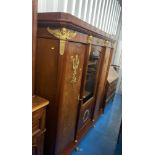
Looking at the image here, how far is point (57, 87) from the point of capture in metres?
1.30

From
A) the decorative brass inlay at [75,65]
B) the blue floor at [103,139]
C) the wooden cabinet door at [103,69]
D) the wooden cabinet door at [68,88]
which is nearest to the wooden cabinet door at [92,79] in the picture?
the wooden cabinet door at [103,69]

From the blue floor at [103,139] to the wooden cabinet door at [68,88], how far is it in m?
0.50

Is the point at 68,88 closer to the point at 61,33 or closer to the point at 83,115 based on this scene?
the point at 61,33

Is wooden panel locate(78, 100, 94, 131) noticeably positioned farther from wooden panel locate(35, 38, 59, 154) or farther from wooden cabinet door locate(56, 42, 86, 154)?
wooden panel locate(35, 38, 59, 154)

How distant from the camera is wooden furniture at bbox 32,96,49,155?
3.70 feet

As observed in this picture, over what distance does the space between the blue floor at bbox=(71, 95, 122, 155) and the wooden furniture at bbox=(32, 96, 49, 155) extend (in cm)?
91

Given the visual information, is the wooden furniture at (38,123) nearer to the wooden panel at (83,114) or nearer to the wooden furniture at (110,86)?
the wooden panel at (83,114)

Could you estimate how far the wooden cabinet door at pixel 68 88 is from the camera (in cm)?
126

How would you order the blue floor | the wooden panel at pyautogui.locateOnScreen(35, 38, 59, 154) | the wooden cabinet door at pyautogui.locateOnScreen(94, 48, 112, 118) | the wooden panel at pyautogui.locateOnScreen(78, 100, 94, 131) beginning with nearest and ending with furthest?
the wooden panel at pyautogui.locateOnScreen(35, 38, 59, 154), the wooden panel at pyautogui.locateOnScreen(78, 100, 94, 131), the blue floor, the wooden cabinet door at pyautogui.locateOnScreen(94, 48, 112, 118)

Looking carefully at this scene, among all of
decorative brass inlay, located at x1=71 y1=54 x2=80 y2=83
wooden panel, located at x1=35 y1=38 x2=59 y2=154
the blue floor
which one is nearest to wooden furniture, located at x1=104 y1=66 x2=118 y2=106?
the blue floor

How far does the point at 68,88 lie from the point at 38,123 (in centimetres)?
45
